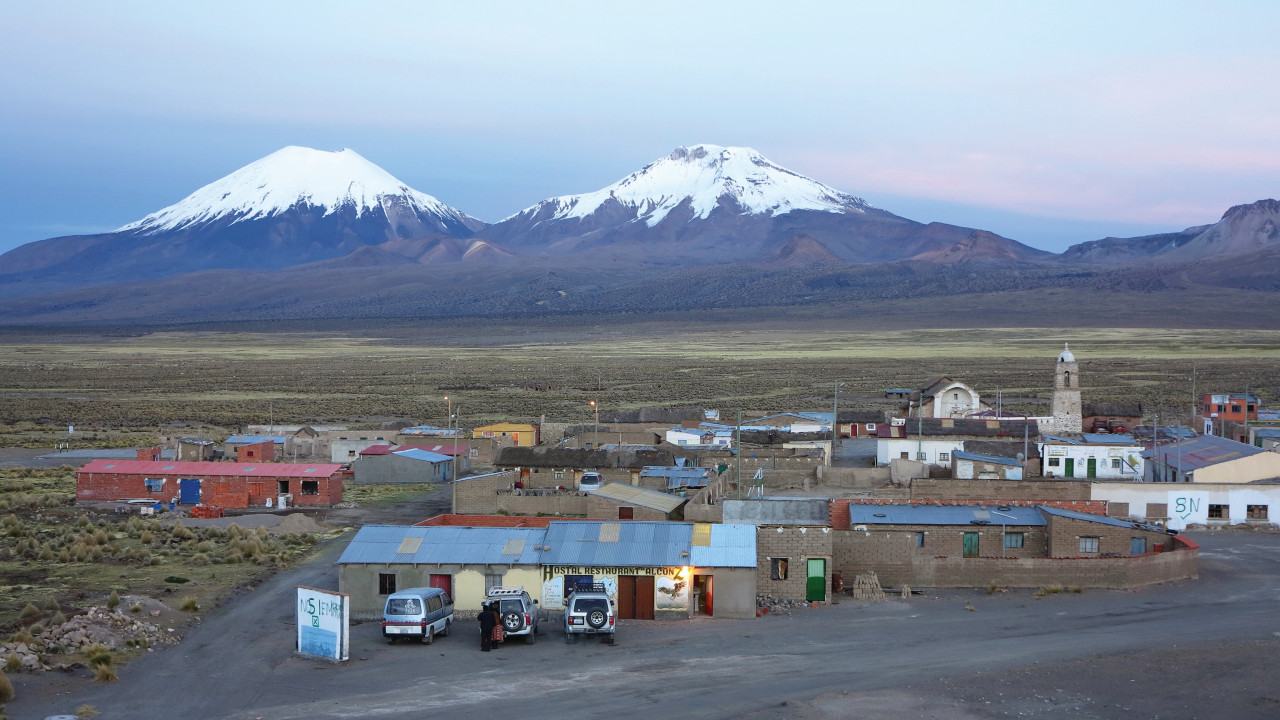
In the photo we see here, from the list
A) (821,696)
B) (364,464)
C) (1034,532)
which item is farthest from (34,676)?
(364,464)

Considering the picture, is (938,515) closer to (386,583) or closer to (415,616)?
(386,583)

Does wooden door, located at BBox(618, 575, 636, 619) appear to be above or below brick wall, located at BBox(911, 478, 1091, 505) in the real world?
below

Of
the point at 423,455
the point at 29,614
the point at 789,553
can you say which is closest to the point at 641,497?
the point at 789,553

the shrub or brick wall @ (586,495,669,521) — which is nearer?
the shrub

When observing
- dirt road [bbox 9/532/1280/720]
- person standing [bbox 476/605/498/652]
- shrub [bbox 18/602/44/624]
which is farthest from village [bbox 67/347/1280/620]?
shrub [bbox 18/602/44/624]

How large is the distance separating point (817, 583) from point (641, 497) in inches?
318

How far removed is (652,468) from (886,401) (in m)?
40.3

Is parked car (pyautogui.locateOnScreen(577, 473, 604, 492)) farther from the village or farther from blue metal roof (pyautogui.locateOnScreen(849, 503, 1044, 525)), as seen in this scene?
blue metal roof (pyautogui.locateOnScreen(849, 503, 1044, 525))

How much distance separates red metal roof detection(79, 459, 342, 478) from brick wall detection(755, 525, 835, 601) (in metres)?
18.2

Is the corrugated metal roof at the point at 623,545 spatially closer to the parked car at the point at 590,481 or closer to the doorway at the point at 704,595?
the doorway at the point at 704,595

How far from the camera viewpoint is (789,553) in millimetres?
25703

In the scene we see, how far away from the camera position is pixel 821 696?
62.0ft

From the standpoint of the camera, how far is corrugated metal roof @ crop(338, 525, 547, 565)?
24.4m

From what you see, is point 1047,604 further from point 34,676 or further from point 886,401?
point 886,401
